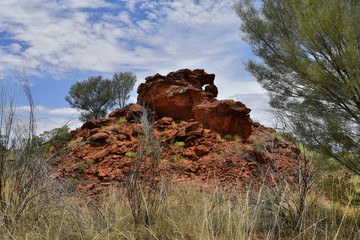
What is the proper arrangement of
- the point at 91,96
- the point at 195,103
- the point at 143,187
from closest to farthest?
the point at 143,187 < the point at 195,103 < the point at 91,96

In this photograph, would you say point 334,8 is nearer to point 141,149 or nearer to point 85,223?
point 141,149

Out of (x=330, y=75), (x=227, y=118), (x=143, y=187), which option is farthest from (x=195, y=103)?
(x=143, y=187)

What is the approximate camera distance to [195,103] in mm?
12102

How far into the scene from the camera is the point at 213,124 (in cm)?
1030

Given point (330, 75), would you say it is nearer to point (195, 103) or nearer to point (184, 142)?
point (184, 142)

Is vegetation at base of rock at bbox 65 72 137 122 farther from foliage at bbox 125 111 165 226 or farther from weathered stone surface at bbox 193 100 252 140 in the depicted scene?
foliage at bbox 125 111 165 226

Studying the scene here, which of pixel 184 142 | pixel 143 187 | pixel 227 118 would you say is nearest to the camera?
pixel 143 187

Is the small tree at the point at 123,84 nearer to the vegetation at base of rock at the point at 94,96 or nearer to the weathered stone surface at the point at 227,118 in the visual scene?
the vegetation at base of rock at the point at 94,96

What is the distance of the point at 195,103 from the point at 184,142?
352 centimetres

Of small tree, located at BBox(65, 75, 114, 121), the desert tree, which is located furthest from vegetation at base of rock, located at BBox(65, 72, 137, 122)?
the desert tree

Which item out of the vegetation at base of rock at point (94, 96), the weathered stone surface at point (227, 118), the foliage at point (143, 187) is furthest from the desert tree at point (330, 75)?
the vegetation at base of rock at point (94, 96)

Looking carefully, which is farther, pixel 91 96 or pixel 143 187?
pixel 91 96

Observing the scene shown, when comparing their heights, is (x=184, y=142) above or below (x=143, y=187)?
above

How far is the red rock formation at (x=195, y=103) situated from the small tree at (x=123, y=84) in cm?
1252
